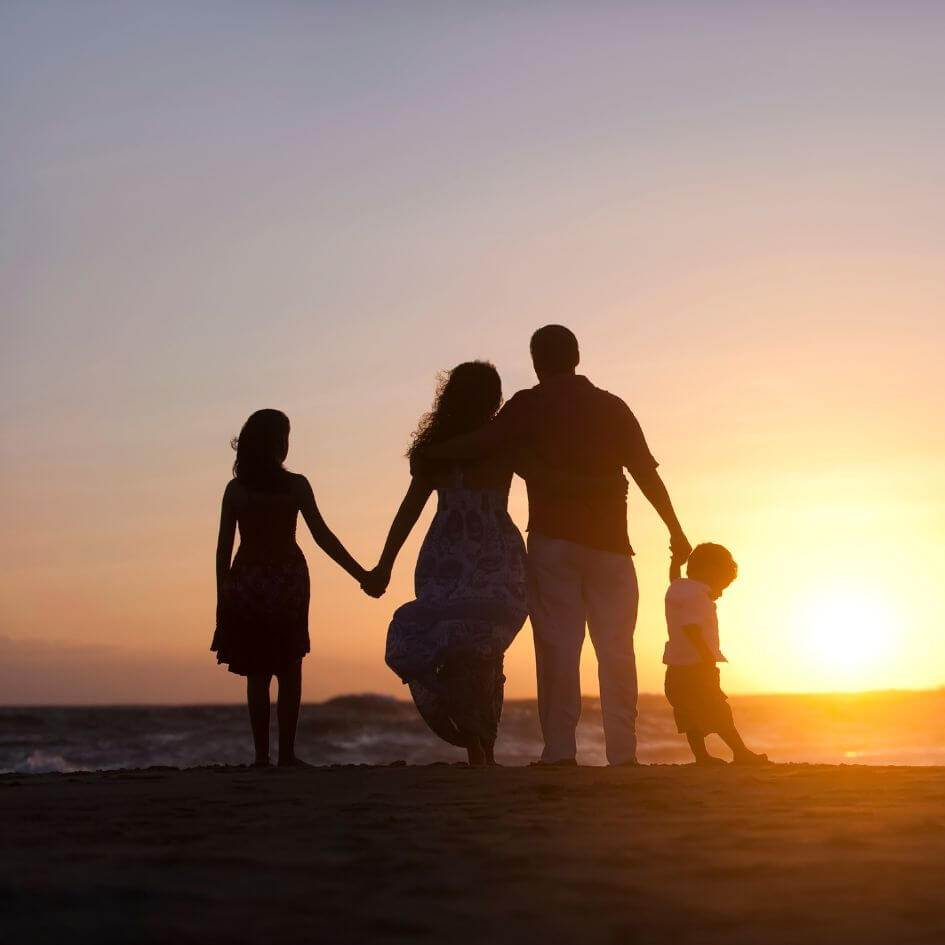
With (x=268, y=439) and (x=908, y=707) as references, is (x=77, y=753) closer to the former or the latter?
(x=268, y=439)

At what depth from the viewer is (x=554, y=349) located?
786 cm

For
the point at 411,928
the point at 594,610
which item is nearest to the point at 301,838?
the point at 411,928

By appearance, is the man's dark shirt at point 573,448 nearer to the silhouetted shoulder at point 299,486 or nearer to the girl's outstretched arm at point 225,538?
the silhouetted shoulder at point 299,486

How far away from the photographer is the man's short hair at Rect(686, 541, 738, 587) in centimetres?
858

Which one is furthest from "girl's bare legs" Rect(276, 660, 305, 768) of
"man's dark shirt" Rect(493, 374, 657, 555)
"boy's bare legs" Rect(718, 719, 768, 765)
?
"boy's bare legs" Rect(718, 719, 768, 765)

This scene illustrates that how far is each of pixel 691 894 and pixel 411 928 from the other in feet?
2.73

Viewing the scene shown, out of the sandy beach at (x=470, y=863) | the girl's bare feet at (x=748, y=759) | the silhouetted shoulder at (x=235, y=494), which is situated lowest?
the sandy beach at (x=470, y=863)

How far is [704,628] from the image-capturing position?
28.1ft

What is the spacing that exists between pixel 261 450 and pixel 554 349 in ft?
6.15

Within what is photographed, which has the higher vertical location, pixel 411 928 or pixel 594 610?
pixel 594 610

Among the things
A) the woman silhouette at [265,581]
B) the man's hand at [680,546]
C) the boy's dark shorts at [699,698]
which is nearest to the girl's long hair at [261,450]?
the woman silhouette at [265,581]

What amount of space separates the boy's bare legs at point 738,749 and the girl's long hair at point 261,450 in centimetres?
313

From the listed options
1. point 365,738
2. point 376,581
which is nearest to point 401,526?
point 376,581

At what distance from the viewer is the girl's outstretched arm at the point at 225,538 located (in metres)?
8.36
